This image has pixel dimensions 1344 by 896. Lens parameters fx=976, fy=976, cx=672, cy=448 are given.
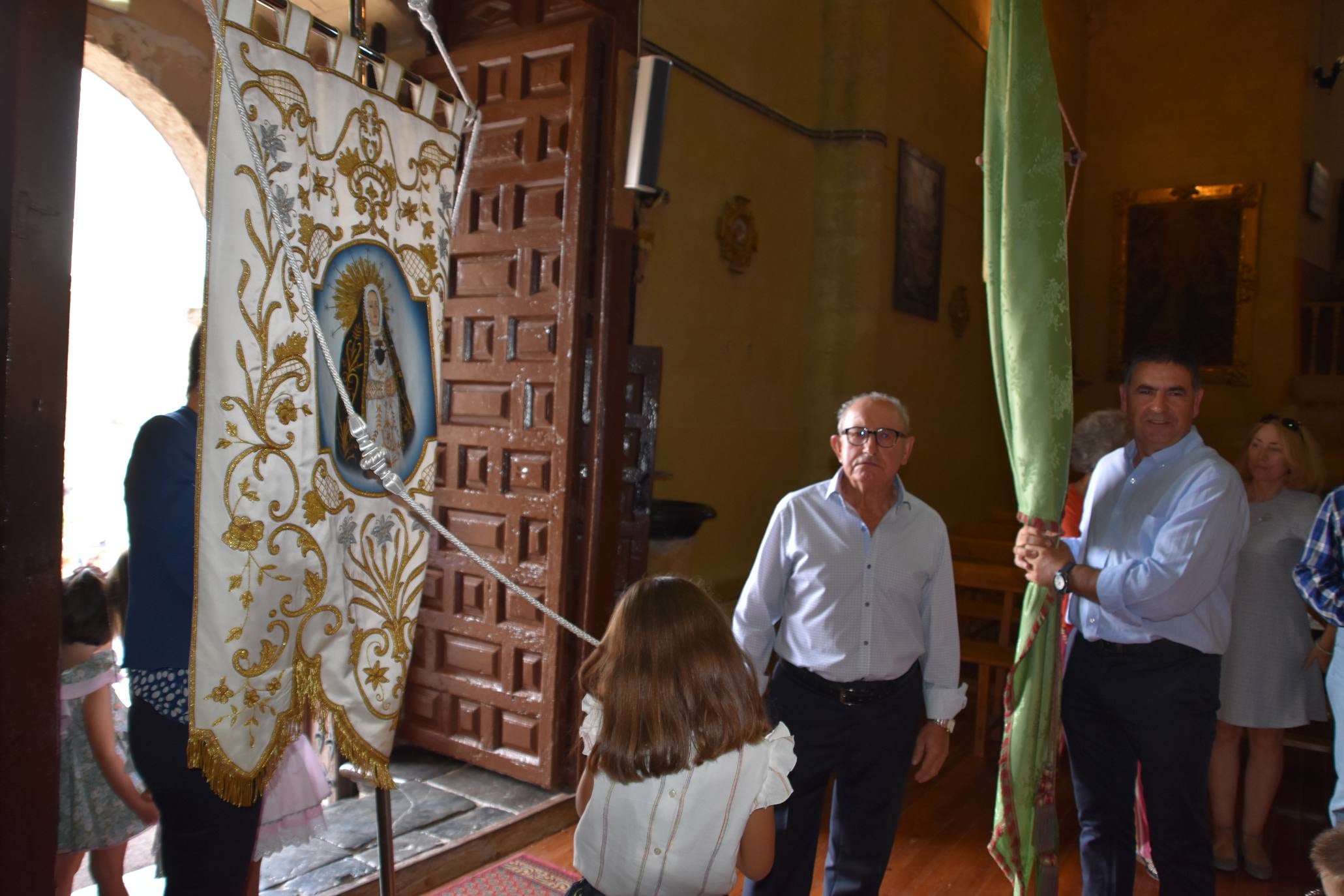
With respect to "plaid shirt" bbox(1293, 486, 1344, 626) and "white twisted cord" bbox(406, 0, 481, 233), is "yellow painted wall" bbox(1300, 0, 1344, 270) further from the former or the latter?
"white twisted cord" bbox(406, 0, 481, 233)

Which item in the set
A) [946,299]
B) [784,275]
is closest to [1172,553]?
[784,275]

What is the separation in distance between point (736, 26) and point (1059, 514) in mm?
4022

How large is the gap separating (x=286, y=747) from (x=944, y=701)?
1525 millimetres

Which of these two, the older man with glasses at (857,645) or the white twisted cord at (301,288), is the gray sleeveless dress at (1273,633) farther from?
the white twisted cord at (301,288)

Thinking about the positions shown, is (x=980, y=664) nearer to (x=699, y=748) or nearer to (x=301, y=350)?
(x=699, y=748)

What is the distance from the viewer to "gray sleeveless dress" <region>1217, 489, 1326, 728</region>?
3.33 meters

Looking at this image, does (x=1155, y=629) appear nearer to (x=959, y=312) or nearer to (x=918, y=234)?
(x=918, y=234)

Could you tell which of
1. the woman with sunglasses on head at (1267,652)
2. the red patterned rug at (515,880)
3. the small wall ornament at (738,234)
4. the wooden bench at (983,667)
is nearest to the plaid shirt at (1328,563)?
the woman with sunglasses on head at (1267,652)

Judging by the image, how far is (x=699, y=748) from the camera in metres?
1.51

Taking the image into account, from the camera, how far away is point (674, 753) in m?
1.50

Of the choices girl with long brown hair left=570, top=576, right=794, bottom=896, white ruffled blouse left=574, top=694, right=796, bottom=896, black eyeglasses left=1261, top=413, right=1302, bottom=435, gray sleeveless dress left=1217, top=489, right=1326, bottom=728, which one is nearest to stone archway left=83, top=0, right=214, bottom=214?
girl with long brown hair left=570, top=576, right=794, bottom=896

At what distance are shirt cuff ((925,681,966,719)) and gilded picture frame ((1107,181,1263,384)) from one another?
806 centimetres

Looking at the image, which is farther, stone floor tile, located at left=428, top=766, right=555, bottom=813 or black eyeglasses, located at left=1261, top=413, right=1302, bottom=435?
stone floor tile, located at left=428, top=766, right=555, bottom=813

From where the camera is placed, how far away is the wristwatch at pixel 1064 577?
2410 mm
